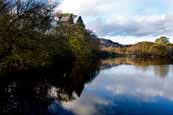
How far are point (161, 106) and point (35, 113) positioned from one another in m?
7.86

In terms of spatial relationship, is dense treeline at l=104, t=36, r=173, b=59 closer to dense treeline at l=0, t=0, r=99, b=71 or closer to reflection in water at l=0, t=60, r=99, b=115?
dense treeline at l=0, t=0, r=99, b=71

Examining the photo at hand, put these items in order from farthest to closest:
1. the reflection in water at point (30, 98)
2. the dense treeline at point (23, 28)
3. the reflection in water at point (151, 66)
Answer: the reflection in water at point (151, 66) < the dense treeline at point (23, 28) < the reflection in water at point (30, 98)

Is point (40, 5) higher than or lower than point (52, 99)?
higher

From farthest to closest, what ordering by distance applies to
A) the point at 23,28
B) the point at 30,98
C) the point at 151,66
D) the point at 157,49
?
the point at 157,49
the point at 151,66
the point at 23,28
the point at 30,98

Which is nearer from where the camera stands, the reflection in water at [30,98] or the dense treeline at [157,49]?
the reflection in water at [30,98]

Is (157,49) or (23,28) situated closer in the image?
(23,28)

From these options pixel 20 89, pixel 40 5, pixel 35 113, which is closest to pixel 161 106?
pixel 35 113

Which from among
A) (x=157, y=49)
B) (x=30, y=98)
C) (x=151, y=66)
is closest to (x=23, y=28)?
(x=30, y=98)

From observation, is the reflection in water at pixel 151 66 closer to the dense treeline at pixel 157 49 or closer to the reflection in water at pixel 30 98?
the reflection in water at pixel 30 98

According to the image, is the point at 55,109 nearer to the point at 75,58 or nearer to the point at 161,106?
the point at 161,106

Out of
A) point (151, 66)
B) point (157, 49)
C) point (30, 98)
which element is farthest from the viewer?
point (157, 49)

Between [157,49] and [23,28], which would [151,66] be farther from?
[157,49]

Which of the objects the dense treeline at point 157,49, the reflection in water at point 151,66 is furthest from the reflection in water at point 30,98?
the dense treeline at point 157,49

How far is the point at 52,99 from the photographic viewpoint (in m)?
21.9
